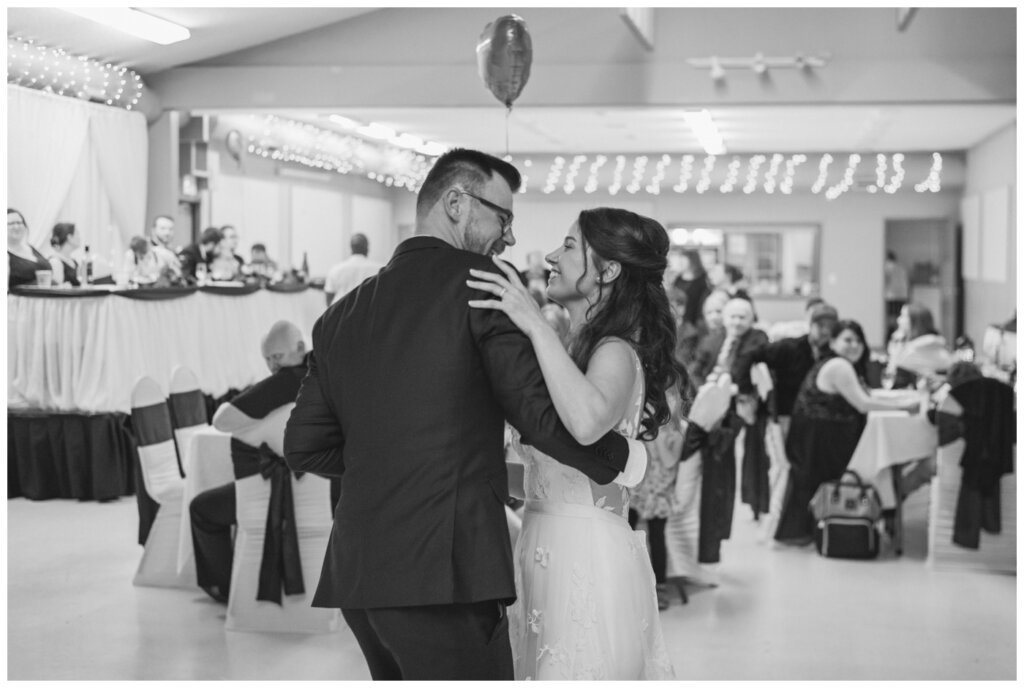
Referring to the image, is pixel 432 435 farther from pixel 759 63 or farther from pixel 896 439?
pixel 759 63

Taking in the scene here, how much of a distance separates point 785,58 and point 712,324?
3.58 meters

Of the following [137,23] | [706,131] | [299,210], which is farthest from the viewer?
[299,210]

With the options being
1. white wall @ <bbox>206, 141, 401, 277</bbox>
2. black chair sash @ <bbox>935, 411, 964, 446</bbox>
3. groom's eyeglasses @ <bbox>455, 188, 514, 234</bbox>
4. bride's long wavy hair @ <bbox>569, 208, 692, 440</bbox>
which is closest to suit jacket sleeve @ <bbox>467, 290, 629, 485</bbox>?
groom's eyeglasses @ <bbox>455, 188, 514, 234</bbox>

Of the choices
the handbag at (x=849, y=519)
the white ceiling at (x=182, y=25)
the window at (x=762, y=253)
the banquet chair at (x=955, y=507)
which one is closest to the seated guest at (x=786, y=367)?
the handbag at (x=849, y=519)

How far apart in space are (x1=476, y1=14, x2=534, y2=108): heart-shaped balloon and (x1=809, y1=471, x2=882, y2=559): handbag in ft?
8.21

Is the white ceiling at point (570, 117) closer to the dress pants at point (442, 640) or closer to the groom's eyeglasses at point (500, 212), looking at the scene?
the groom's eyeglasses at point (500, 212)

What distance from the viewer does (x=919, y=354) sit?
7.30 m

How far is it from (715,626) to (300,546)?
1572 mm

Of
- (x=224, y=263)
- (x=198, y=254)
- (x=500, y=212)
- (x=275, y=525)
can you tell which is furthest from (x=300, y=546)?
(x=224, y=263)

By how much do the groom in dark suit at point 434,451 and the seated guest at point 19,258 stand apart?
5995 mm

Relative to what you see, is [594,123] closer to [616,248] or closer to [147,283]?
[147,283]

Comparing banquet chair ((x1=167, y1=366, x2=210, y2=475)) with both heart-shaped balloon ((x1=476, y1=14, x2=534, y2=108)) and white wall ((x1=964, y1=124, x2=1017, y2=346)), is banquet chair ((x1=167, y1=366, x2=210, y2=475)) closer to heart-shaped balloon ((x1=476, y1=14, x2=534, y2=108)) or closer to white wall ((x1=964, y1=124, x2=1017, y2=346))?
heart-shaped balloon ((x1=476, y1=14, x2=534, y2=108))

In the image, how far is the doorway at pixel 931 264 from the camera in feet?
62.2

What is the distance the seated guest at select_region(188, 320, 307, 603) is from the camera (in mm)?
4352
